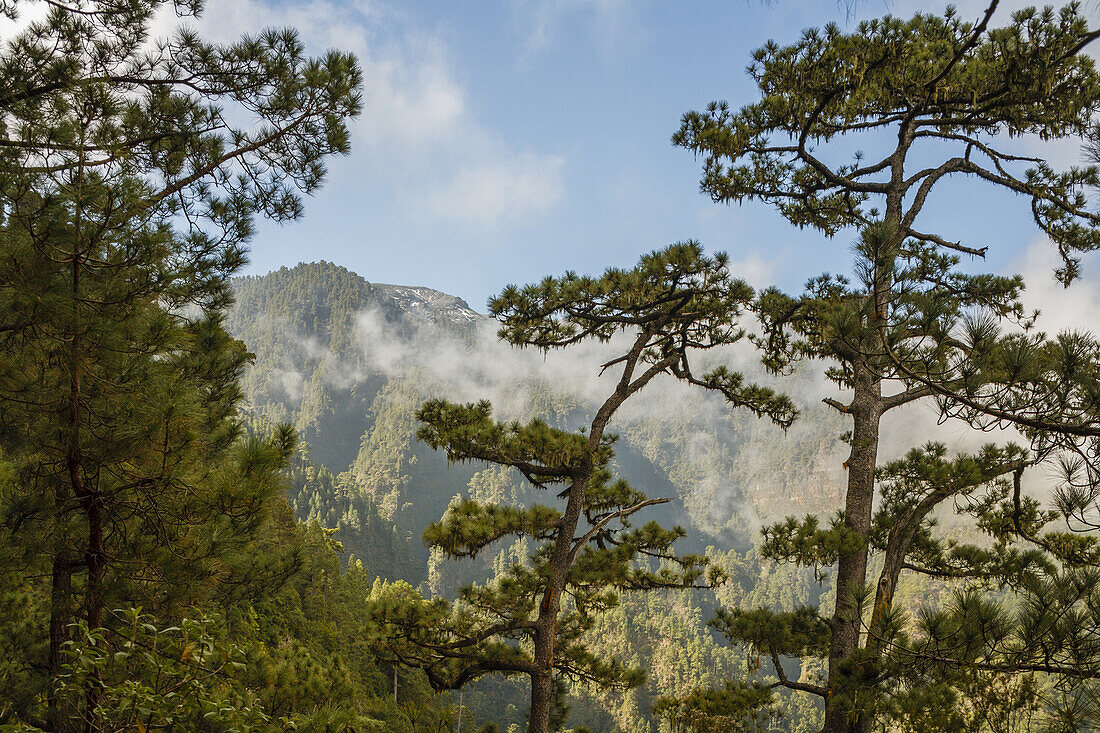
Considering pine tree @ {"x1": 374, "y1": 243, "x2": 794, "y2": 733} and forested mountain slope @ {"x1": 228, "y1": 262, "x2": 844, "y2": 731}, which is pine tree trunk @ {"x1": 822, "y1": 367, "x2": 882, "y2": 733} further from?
forested mountain slope @ {"x1": 228, "y1": 262, "x2": 844, "y2": 731}

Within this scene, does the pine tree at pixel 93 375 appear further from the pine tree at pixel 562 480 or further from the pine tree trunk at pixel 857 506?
the pine tree trunk at pixel 857 506

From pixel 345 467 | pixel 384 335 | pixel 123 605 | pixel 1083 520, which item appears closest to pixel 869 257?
pixel 1083 520

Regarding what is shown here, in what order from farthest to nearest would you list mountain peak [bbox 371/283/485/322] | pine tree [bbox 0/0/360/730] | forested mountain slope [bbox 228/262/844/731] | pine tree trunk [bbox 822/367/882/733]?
mountain peak [bbox 371/283/485/322]
forested mountain slope [bbox 228/262/844/731]
pine tree trunk [bbox 822/367/882/733]
pine tree [bbox 0/0/360/730]

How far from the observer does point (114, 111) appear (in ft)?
11.6

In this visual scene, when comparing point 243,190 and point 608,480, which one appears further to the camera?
point 608,480

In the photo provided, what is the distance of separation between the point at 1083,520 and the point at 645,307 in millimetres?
3731

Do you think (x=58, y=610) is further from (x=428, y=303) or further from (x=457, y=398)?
(x=428, y=303)

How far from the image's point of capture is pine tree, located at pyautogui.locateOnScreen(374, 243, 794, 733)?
550 cm

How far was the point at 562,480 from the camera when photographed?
6.07 m

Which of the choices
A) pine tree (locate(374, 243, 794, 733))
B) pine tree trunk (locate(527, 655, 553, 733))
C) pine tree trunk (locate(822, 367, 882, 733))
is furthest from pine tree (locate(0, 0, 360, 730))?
pine tree trunk (locate(822, 367, 882, 733))

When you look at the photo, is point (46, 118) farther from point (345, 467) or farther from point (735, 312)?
point (345, 467)

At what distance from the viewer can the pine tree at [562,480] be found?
18.0 feet

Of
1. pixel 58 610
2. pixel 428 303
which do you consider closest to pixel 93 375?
pixel 58 610

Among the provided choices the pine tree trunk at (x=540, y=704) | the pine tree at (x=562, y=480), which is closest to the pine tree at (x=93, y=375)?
the pine tree at (x=562, y=480)
